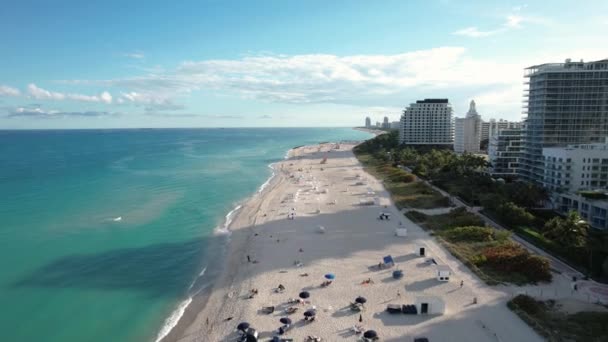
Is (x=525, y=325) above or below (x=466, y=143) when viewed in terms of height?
below

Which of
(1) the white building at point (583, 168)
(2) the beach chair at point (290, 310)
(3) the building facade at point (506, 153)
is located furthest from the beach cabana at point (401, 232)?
(3) the building facade at point (506, 153)

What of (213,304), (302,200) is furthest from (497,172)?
(213,304)

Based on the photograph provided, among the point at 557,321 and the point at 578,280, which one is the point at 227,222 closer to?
the point at 578,280

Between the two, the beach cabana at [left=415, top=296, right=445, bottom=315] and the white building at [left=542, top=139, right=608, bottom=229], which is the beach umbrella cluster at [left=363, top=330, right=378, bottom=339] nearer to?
the beach cabana at [left=415, top=296, right=445, bottom=315]

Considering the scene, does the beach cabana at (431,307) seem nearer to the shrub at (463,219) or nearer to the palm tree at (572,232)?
the palm tree at (572,232)

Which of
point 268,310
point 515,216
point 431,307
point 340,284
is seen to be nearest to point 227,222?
point 340,284

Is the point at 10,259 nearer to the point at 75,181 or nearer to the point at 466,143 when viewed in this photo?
the point at 75,181
